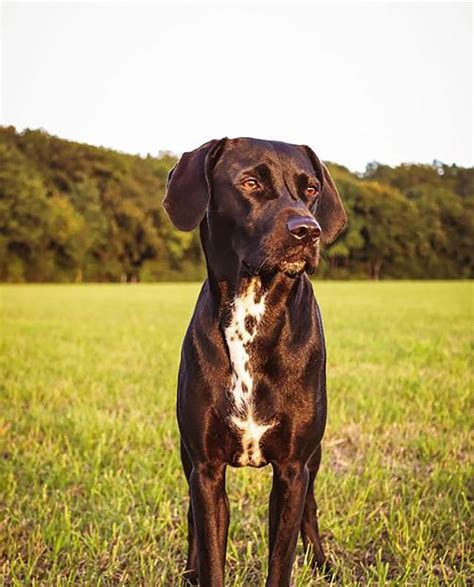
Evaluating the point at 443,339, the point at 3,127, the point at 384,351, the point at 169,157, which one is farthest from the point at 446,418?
the point at 169,157

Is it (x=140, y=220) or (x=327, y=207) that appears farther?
(x=140, y=220)

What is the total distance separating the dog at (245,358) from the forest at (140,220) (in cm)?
5383

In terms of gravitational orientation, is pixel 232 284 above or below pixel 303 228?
below

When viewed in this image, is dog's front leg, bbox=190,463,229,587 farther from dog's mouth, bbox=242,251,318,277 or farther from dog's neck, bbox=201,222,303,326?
dog's mouth, bbox=242,251,318,277

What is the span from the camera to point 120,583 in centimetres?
348

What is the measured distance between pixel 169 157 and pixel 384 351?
2858 inches

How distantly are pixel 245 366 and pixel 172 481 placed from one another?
7.44 feet

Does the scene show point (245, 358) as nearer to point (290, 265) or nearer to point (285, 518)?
point (290, 265)

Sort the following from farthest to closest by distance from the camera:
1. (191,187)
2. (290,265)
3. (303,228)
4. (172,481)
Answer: (172,481) → (191,187) → (290,265) → (303,228)

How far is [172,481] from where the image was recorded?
5.02 meters

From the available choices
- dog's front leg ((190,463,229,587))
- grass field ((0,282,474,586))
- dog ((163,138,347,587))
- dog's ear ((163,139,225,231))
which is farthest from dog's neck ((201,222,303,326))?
grass field ((0,282,474,586))

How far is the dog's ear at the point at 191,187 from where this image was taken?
3104 millimetres

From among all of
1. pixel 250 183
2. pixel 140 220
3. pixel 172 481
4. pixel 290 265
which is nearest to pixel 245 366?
pixel 290 265

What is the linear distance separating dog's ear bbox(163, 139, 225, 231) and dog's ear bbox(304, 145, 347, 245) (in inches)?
21.2
